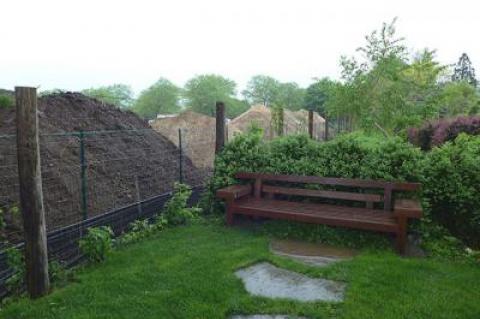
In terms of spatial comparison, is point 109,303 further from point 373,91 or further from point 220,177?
point 373,91

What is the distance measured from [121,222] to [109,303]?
1998mm

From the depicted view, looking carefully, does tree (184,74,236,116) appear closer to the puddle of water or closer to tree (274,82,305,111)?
tree (274,82,305,111)

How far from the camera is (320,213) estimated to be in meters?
5.23

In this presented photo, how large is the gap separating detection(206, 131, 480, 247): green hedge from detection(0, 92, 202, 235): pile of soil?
150 centimetres

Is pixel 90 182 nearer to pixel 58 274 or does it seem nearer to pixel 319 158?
pixel 58 274

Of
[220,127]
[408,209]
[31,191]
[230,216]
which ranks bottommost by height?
[230,216]

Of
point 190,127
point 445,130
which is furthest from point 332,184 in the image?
point 190,127

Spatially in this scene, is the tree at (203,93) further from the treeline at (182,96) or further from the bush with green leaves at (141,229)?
the bush with green leaves at (141,229)

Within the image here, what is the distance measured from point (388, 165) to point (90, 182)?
4.32 meters

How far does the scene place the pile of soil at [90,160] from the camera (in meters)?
5.45

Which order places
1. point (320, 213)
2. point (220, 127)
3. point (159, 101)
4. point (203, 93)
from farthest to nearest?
point (203, 93) < point (159, 101) < point (220, 127) < point (320, 213)

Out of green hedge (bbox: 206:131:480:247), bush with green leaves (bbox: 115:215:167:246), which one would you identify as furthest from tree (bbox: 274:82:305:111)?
bush with green leaves (bbox: 115:215:167:246)

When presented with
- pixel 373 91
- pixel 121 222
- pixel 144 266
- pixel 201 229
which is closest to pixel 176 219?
pixel 201 229

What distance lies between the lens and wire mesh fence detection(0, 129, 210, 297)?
181 inches
